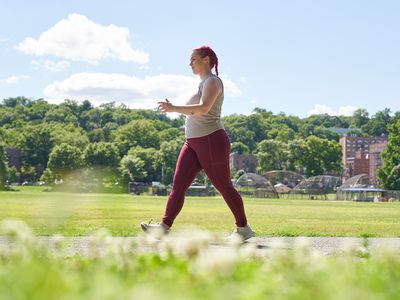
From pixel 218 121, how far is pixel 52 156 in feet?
370

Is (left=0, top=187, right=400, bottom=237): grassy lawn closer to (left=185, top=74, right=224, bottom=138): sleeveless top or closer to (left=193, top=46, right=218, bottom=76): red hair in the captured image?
(left=185, top=74, right=224, bottom=138): sleeveless top

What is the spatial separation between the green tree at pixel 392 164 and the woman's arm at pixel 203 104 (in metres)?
76.6

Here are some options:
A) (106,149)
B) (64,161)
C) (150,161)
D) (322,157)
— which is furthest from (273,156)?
(64,161)

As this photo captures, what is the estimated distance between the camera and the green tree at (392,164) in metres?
81.0

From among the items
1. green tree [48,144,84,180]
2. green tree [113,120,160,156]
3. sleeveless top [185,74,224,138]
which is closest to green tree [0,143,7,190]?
green tree [48,144,84,180]

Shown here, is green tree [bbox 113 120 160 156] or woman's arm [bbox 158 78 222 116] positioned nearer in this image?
woman's arm [bbox 158 78 222 116]

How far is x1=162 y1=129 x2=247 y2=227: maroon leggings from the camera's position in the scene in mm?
7035

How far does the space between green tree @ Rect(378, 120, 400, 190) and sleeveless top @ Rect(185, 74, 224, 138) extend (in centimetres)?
7645

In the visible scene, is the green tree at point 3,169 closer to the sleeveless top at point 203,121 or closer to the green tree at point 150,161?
the green tree at point 150,161

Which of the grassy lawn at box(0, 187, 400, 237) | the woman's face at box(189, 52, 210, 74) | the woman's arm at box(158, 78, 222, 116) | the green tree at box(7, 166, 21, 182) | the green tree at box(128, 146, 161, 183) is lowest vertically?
the grassy lawn at box(0, 187, 400, 237)

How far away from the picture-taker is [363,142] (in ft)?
652

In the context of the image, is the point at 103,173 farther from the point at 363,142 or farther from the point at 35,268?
the point at 35,268

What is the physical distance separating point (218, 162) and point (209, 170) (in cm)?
13

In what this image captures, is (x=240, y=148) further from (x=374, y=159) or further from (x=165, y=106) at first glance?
(x=165, y=106)
